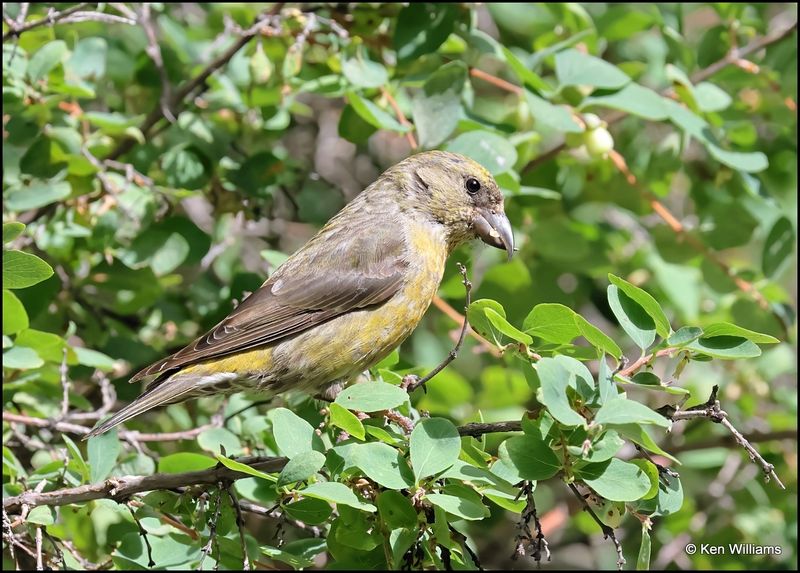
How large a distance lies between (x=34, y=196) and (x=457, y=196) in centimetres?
171

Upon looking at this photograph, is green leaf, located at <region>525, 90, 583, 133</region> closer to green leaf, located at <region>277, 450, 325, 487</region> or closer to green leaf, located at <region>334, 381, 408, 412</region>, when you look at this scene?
green leaf, located at <region>334, 381, 408, 412</region>

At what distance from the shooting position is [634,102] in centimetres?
390

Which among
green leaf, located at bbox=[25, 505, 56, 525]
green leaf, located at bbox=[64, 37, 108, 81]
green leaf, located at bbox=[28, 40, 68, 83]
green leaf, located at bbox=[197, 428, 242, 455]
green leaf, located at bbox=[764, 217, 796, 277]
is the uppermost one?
green leaf, located at bbox=[28, 40, 68, 83]

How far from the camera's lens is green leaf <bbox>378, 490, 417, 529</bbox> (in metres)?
2.48

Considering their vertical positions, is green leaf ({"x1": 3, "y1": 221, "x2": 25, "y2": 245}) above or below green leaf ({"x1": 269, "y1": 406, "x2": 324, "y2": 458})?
above

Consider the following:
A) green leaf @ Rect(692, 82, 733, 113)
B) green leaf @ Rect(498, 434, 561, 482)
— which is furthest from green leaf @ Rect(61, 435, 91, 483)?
green leaf @ Rect(692, 82, 733, 113)

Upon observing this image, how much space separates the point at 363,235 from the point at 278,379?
2.49ft

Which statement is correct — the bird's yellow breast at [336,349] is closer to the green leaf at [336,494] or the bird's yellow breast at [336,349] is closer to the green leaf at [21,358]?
the green leaf at [21,358]

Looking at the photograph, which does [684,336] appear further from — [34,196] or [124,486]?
[34,196]

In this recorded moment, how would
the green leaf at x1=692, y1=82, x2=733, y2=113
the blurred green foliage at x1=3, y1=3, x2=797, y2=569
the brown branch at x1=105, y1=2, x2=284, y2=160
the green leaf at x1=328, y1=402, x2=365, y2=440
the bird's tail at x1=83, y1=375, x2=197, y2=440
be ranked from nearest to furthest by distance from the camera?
the green leaf at x1=328, y1=402, x2=365, y2=440 → the blurred green foliage at x1=3, y1=3, x2=797, y2=569 → the bird's tail at x1=83, y1=375, x2=197, y2=440 → the brown branch at x1=105, y1=2, x2=284, y2=160 → the green leaf at x1=692, y1=82, x2=733, y2=113

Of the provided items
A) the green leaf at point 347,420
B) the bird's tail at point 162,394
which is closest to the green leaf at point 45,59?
the bird's tail at point 162,394

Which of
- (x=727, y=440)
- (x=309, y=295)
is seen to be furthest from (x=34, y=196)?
(x=727, y=440)

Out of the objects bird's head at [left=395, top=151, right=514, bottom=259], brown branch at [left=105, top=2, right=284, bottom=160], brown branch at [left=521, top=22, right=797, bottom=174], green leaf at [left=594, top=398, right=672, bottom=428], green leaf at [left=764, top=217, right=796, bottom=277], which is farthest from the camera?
brown branch at [left=521, top=22, right=797, bottom=174]

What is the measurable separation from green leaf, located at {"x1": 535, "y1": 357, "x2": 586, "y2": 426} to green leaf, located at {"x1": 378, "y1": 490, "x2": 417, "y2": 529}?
1.68 ft
